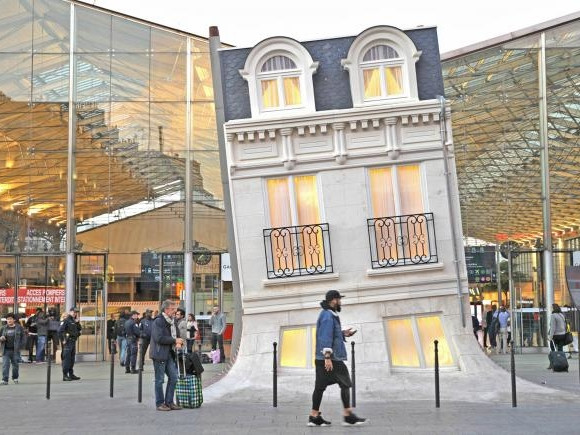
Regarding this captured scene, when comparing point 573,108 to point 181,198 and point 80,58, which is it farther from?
point 80,58

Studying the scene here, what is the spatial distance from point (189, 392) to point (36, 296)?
57.8ft

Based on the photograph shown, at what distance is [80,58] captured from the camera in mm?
31219

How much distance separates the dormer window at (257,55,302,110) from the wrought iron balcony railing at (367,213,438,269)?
261 centimetres

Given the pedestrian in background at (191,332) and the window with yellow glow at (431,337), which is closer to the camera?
the window with yellow glow at (431,337)

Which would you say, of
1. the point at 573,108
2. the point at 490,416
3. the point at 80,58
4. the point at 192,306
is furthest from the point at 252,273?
the point at 573,108

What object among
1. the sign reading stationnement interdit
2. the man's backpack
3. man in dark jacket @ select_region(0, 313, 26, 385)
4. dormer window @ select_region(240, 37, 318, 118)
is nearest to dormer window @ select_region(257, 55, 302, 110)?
dormer window @ select_region(240, 37, 318, 118)

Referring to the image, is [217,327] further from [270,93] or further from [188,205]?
[270,93]

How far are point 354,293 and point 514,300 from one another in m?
17.2

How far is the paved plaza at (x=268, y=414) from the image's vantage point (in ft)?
41.1

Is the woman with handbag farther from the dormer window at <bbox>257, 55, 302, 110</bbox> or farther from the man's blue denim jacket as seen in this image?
the man's blue denim jacket

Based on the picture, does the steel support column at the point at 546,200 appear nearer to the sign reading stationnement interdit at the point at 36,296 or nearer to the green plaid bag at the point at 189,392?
the sign reading stationnement interdit at the point at 36,296

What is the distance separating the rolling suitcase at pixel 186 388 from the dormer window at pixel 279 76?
480 centimetres

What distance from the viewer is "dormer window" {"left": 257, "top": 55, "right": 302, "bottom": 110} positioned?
17406 millimetres

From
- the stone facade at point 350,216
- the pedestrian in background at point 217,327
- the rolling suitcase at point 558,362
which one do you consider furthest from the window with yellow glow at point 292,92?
the pedestrian in background at point 217,327
